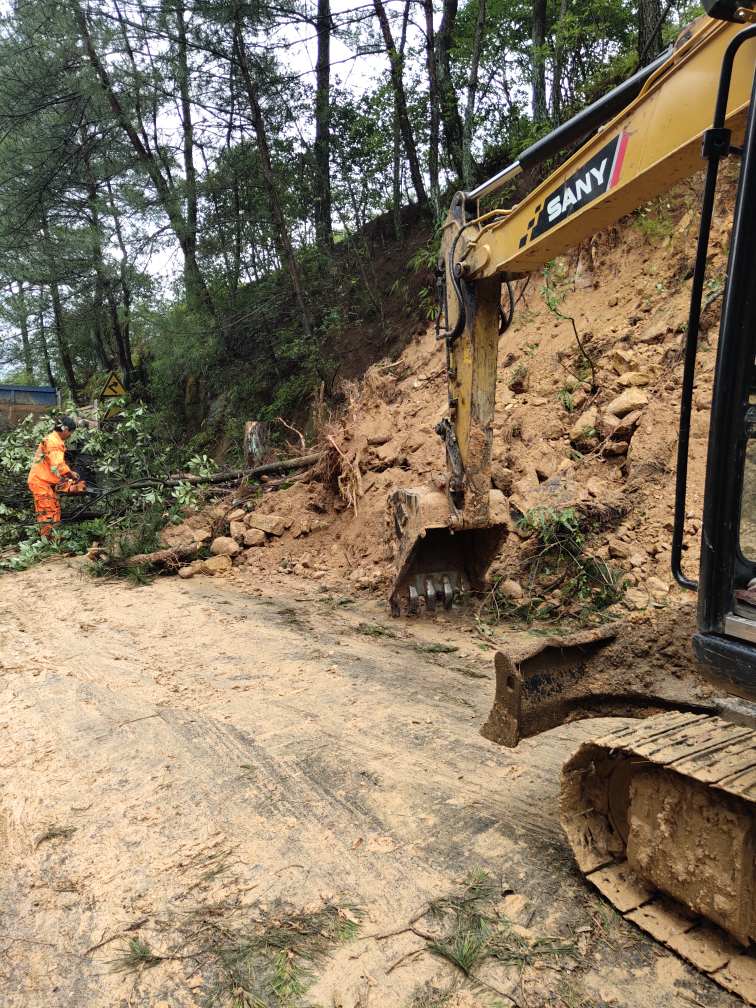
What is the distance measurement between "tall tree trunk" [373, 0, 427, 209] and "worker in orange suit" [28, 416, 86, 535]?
7530mm

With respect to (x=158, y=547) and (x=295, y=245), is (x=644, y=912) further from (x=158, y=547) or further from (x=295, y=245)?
(x=295, y=245)

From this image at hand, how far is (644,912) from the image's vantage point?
2311mm

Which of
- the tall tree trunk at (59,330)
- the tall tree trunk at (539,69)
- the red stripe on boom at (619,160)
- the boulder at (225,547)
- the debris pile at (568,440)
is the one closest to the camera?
the red stripe on boom at (619,160)

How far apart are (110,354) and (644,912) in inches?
953

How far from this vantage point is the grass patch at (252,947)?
7.02ft

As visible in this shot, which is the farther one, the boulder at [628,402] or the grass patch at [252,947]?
the boulder at [628,402]

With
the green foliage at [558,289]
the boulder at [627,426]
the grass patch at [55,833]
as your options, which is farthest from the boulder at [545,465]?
the grass patch at [55,833]

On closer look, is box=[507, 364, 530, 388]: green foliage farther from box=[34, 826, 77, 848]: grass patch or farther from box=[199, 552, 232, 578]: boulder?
box=[34, 826, 77, 848]: grass patch

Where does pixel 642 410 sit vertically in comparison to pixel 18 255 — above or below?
below

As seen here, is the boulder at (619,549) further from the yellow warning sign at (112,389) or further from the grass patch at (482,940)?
the yellow warning sign at (112,389)

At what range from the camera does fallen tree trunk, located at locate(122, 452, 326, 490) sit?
29.9 feet

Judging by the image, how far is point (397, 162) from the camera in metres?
12.7

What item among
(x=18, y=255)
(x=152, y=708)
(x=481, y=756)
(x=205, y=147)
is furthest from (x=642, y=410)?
(x=18, y=255)

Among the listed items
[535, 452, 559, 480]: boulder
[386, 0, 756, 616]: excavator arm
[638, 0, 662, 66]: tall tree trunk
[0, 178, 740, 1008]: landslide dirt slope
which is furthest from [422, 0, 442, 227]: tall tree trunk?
[386, 0, 756, 616]: excavator arm
